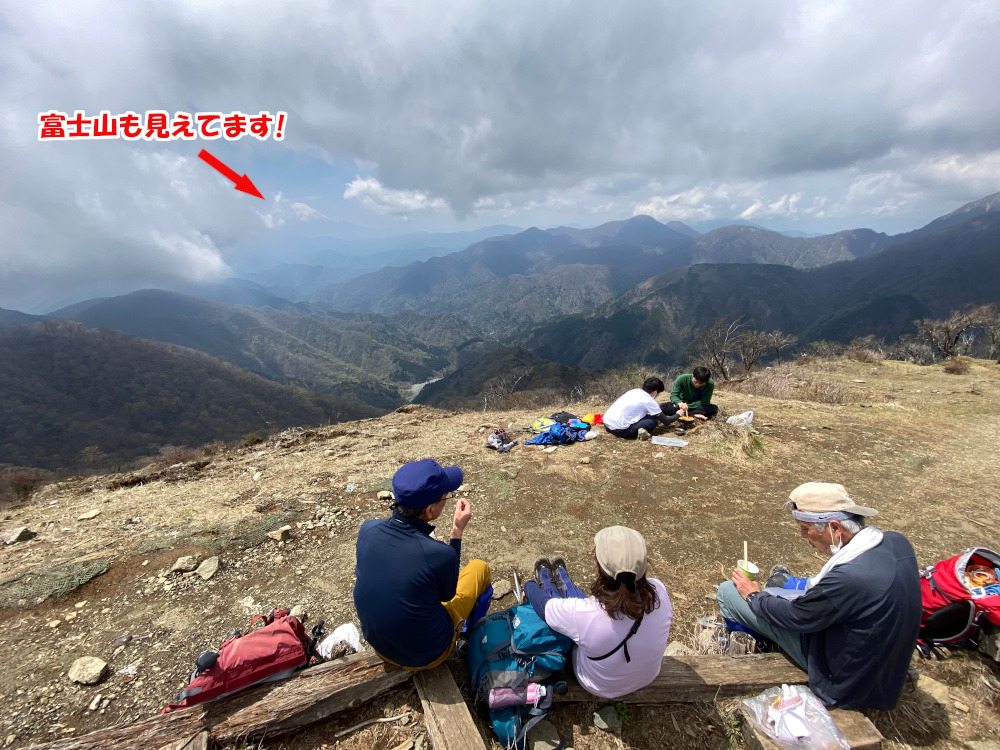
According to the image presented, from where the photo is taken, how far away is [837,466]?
7.16 metres

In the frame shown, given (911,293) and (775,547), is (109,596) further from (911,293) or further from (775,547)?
(911,293)

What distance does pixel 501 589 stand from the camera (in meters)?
4.55

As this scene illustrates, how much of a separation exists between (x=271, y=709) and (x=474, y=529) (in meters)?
3.17

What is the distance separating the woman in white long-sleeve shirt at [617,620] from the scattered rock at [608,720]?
0.75 feet

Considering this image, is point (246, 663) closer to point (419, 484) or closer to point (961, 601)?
point (419, 484)

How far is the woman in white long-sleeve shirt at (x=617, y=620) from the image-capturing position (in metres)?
2.56

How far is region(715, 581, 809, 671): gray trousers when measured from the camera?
3092 mm

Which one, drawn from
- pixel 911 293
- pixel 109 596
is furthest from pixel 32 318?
pixel 911 293

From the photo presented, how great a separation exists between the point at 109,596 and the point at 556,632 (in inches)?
193

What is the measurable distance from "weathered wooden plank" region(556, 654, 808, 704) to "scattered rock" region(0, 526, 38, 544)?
7.70 metres

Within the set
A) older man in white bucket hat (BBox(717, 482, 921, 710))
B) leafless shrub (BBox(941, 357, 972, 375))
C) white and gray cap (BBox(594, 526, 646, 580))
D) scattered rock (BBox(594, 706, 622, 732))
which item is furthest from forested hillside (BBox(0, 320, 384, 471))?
older man in white bucket hat (BBox(717, 482, 921, 710))

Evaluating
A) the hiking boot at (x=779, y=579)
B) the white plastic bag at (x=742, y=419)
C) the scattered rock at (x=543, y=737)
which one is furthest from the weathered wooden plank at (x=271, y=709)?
the white plastic bag at (x=742, y=419)

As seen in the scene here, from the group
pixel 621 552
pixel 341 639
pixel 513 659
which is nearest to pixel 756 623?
pixel 621 552

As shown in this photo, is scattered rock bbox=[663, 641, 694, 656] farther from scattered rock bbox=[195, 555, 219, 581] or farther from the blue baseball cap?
scattered rock bbox=[195, 555, 219, 581]
